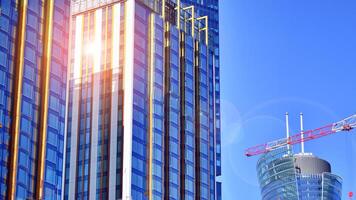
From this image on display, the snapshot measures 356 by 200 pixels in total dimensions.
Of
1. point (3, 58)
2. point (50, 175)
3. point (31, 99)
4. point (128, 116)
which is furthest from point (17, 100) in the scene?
point (128, 116)

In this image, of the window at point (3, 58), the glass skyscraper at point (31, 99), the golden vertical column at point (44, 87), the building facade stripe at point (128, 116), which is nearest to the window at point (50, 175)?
the glass skyscraper at point (31, 99)

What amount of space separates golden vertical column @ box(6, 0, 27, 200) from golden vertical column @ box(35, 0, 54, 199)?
20.4ft

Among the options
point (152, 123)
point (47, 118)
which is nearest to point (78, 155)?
point (152, 123)

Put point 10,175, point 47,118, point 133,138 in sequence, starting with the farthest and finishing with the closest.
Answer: point 133,138 → point 47,118 → point 10,175

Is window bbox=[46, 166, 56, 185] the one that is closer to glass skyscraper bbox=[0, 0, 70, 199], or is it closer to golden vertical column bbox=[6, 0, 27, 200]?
glass skyscraper bbox=[0, 0, 70, 199]

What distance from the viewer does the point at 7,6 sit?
166750mm

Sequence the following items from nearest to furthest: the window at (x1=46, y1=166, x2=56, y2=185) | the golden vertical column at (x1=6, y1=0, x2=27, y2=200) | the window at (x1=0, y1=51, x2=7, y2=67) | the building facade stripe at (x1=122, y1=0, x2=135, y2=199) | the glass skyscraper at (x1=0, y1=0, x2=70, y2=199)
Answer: the golden vertical column at (x1=6, y1=0, x2=27, y2=200) → the glass skyscraper at (x1=0, y1=0, x2=70, y2=199) → the window at (x1=0, y1=51, x2=7, y2=67) → the window at (x1=46, y1=166, x2=56, y2=185) → the building facade stripe at (x1=122, y1=0, x2=135, y2=199)

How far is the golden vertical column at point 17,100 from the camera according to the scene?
520 ft

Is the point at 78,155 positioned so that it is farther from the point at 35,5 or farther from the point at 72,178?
the point at 35,5

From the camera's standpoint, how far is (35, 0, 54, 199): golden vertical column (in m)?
165

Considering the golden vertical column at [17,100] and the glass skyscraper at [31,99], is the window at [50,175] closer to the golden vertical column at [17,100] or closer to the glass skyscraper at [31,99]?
the glass skyscraper at [31,99]

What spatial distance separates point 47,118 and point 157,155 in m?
34.8

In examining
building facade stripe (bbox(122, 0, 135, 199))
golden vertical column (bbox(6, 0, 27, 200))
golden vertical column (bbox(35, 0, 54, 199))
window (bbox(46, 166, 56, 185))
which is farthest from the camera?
building facade stripe (bbox(122, 0, 135, 199))

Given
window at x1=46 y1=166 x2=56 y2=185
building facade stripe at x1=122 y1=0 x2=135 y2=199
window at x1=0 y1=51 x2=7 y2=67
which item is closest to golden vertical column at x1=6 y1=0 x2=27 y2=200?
window at x1=0 y1=51 x2=7 y2=67
